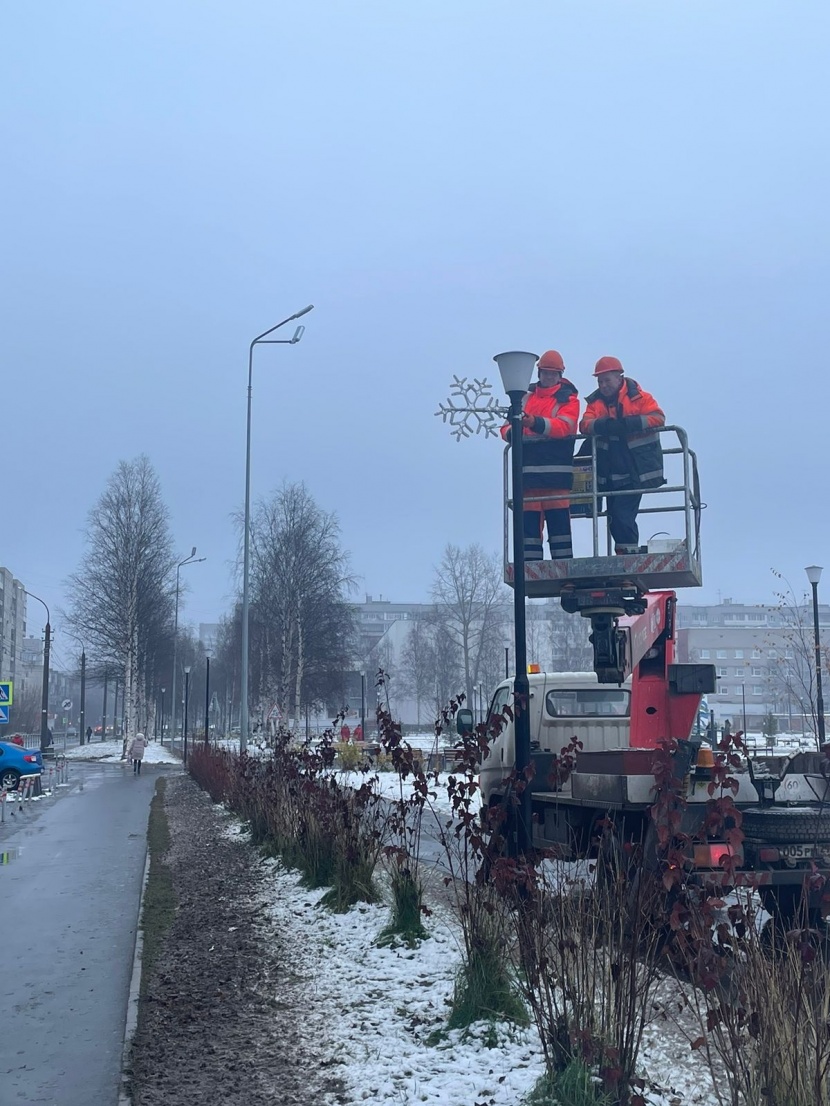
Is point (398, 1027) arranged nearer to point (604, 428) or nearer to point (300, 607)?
point (604, 428)

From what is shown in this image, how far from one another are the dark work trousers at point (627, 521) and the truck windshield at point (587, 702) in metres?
2.71

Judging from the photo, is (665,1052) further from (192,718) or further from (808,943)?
(192,718)

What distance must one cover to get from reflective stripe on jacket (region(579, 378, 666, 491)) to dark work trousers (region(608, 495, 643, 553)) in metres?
0.11

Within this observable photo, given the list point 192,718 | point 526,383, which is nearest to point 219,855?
point 526,383

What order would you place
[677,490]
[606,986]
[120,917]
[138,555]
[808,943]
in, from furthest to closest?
[138,555] → [120,917] → [677,490] → [606,986] → [808,943]

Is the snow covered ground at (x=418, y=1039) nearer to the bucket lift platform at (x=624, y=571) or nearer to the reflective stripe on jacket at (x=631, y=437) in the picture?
the bucket lift platform at (x=624, y=571)

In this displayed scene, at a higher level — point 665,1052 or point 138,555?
point 138,555

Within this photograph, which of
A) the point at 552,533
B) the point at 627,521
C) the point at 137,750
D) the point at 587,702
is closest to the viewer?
the point at 627,521

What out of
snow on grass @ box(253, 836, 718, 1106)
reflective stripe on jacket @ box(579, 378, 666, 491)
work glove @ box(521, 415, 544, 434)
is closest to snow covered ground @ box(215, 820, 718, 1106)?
snow on grass @ box(253, 836, 718, 1106)

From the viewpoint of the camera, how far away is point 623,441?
30.1ft

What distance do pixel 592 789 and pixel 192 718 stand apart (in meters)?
99.7

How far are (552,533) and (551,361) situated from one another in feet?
4.82

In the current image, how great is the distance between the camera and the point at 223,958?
8.12 meters

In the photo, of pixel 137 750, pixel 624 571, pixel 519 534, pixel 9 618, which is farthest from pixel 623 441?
pixel 9 618
